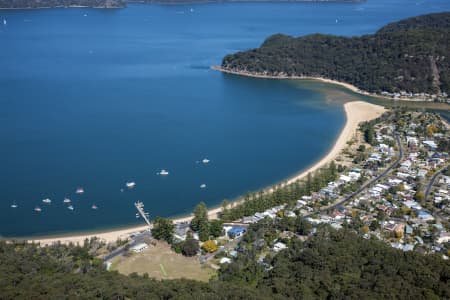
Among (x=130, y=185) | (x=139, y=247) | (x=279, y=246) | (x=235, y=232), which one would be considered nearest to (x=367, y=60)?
(x=130, y=185)

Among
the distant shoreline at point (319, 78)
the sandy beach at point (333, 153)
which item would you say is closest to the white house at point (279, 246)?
the sandy beach at point (333, 153)

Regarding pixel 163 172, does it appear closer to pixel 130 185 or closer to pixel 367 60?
pixel 130 185

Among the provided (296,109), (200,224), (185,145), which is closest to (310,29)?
(296,109)

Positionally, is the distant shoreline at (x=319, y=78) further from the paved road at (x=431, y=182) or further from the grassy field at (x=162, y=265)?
the grassy field at (x=162, y=265)

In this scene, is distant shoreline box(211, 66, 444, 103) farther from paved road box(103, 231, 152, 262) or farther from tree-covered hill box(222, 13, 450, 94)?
paved road box(103, 231, 152, 262)

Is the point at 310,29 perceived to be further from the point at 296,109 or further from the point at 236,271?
the point at 236,271

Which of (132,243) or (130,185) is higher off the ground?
(130,185)

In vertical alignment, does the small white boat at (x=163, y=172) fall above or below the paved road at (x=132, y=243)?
above
